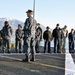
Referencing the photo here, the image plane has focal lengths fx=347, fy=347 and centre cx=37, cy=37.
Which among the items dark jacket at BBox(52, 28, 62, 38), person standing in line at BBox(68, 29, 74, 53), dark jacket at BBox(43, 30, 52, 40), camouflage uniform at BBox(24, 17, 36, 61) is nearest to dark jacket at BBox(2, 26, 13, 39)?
dark jacket at BBox(43, 30, 52, 40)

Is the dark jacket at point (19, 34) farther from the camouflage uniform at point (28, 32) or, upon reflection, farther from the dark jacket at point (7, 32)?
the camouflage uniform at point (28, 32)

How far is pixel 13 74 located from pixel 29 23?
3744 mm

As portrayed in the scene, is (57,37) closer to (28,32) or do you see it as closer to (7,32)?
(7,32)

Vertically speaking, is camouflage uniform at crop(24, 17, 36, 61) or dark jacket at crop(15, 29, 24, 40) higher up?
dark jacket at crop(15, 29, 24, 40)

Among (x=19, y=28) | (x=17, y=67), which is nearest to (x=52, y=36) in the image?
(x=19, y=28)

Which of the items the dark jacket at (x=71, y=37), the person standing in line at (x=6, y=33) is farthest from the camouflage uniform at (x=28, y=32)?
the dark jacket at (x=71, y=37)

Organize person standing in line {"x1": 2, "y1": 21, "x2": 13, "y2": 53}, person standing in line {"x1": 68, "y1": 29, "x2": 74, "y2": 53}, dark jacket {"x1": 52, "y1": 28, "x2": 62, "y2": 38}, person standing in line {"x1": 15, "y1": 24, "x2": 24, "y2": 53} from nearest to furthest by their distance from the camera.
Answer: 1. person standing in line {"x1": 2, "y1": 21, "x2": 13, "y2": 53}
2. person standing in line {"x1": 15, "y1": 24, "x2": 24, "y2": 53}
3. dark jacket {"x1": 52, "y1": 28, "x2": 62, "y2": 38}
4. person standing in line {"x1": 68, "y1": 29, "x2": 74, "y2": 53}

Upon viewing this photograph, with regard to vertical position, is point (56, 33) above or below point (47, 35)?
above

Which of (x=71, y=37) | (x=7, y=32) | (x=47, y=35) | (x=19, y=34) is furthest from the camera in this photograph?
(x=71, y=37)

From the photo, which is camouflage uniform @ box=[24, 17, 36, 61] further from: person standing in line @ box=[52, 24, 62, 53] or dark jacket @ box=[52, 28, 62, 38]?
dark jacket @ box=[52, 28, 62, 38]

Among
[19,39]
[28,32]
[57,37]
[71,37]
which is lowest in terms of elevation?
[28,32]

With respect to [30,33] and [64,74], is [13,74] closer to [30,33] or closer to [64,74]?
[64,74]

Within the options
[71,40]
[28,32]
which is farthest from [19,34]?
[28,32]

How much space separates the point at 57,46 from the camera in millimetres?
21297
